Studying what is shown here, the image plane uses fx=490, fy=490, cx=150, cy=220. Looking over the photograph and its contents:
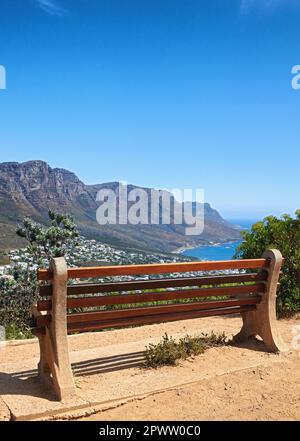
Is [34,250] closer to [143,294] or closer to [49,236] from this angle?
[49,236]

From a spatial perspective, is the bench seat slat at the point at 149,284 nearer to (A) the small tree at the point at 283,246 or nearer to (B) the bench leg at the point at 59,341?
(B) the bench leg at the point at 59,341

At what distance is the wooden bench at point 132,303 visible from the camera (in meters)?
4.37

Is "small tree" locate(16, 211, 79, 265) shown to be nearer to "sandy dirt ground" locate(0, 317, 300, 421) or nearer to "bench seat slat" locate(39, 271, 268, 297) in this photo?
"sandy dirt ground" locate(0, 317, 300, 421)

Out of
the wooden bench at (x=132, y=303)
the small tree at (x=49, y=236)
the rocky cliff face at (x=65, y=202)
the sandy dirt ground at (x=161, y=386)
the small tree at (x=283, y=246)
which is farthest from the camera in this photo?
the rocky cliff face at (x=65, y=202)

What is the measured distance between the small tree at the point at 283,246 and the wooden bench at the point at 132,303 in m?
2.60

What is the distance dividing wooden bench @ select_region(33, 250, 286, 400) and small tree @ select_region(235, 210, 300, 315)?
2599 millimetres

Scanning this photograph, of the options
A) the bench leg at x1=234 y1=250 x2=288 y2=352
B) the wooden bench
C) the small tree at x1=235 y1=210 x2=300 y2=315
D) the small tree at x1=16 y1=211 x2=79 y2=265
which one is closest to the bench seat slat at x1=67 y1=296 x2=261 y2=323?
the wooden bench

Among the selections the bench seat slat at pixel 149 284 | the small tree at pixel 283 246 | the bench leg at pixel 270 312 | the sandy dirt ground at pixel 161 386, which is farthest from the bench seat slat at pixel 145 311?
the small tree at pixel 283 246

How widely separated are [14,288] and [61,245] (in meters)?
1.38

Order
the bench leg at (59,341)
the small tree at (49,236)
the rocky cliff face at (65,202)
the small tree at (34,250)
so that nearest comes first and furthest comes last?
the bench leg at (59,341) → the small tree at (34,250) → the small tree at (49,236) → the rocky cliff face at (65,202)

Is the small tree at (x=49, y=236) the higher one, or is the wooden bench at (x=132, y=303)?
the small tree at (x=49, y=236)

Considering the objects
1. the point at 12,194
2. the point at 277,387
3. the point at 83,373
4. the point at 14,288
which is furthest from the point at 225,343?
the point at 12,194

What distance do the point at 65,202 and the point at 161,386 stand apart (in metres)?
81.1
